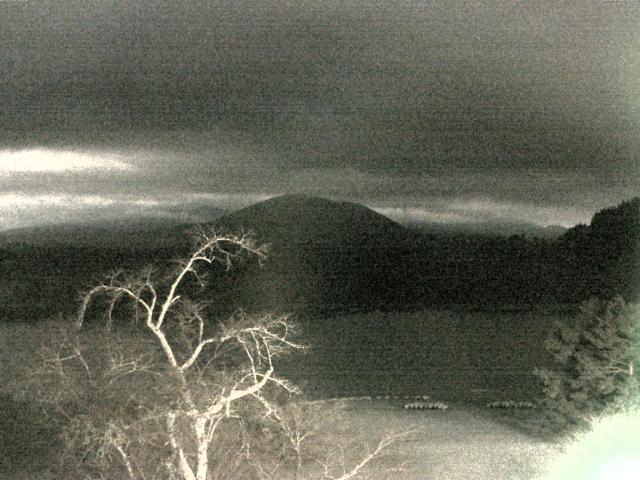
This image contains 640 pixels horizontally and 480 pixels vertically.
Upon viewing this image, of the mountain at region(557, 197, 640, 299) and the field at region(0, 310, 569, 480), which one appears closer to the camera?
the field at region(0, 310, 569, 480)

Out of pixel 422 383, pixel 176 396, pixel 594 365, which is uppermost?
pixel 176 396

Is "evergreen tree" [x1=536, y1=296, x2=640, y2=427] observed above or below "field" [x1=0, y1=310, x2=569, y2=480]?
above

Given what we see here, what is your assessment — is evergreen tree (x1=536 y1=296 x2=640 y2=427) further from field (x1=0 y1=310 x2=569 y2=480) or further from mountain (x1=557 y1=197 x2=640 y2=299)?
mountain (x1=557 y1=197 x2=640 y2=299)

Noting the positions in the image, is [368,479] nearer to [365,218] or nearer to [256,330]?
[256,330]

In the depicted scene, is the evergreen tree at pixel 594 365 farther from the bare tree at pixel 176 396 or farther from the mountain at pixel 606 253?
the mountain at pixel 606 253

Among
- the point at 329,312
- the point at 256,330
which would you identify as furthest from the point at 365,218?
the point at 256,330

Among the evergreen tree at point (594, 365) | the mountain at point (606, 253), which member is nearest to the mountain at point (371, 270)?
the mountain at point (606, 253)

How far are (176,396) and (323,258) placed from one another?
44.8 m

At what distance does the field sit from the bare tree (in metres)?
1.36

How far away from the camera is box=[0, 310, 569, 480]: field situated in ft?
42.4

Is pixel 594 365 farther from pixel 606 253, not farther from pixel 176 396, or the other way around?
pixel 606 253

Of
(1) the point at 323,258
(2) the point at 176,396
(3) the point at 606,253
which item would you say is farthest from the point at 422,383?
(1) the point at 323,258

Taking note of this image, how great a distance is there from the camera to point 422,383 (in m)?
23.4

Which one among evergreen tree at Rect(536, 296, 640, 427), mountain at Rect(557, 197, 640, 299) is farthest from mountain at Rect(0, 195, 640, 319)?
evergreen tree at Rect(536, 296, 640, 427)
